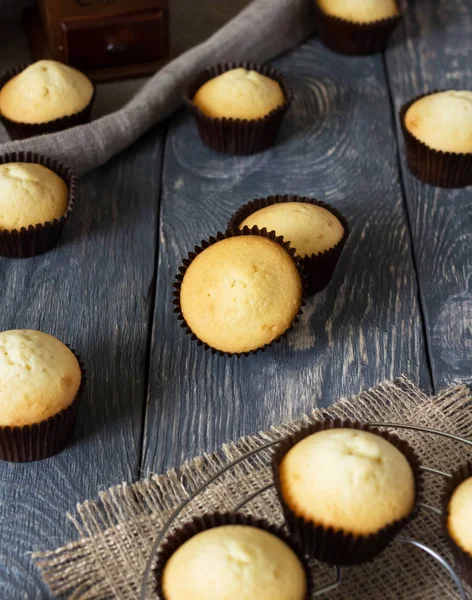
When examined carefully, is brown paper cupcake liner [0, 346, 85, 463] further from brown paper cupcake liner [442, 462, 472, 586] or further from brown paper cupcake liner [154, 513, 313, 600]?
brown paper cupcake liner [442, 462, 472, 586]

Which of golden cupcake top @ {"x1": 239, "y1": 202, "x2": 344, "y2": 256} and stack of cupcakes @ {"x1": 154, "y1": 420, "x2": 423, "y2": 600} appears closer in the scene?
stack of cupcakes @ {"x1": 154, "y1": 420, "x2": 423, "y2": 600}

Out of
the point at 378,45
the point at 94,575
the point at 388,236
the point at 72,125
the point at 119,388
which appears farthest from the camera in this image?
the point at 378,45

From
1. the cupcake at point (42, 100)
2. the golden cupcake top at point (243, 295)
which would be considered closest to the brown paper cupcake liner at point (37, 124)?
the cupcake at point (42, 100)

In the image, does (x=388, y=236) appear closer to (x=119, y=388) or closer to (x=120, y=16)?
(x=119, y=388)

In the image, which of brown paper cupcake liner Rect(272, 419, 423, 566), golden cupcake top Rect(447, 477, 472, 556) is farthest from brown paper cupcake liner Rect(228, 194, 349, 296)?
golden cupcake top Rect(447, 477, 472, 556)

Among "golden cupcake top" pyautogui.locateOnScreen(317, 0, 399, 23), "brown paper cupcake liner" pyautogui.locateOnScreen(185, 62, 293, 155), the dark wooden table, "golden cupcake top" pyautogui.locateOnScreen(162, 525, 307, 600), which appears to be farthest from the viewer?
"golden cupcake top" pyautogui.locateOnScreen(317, 0, 399, 23)

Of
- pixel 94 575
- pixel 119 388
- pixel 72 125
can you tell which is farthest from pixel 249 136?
pixel 94 575
